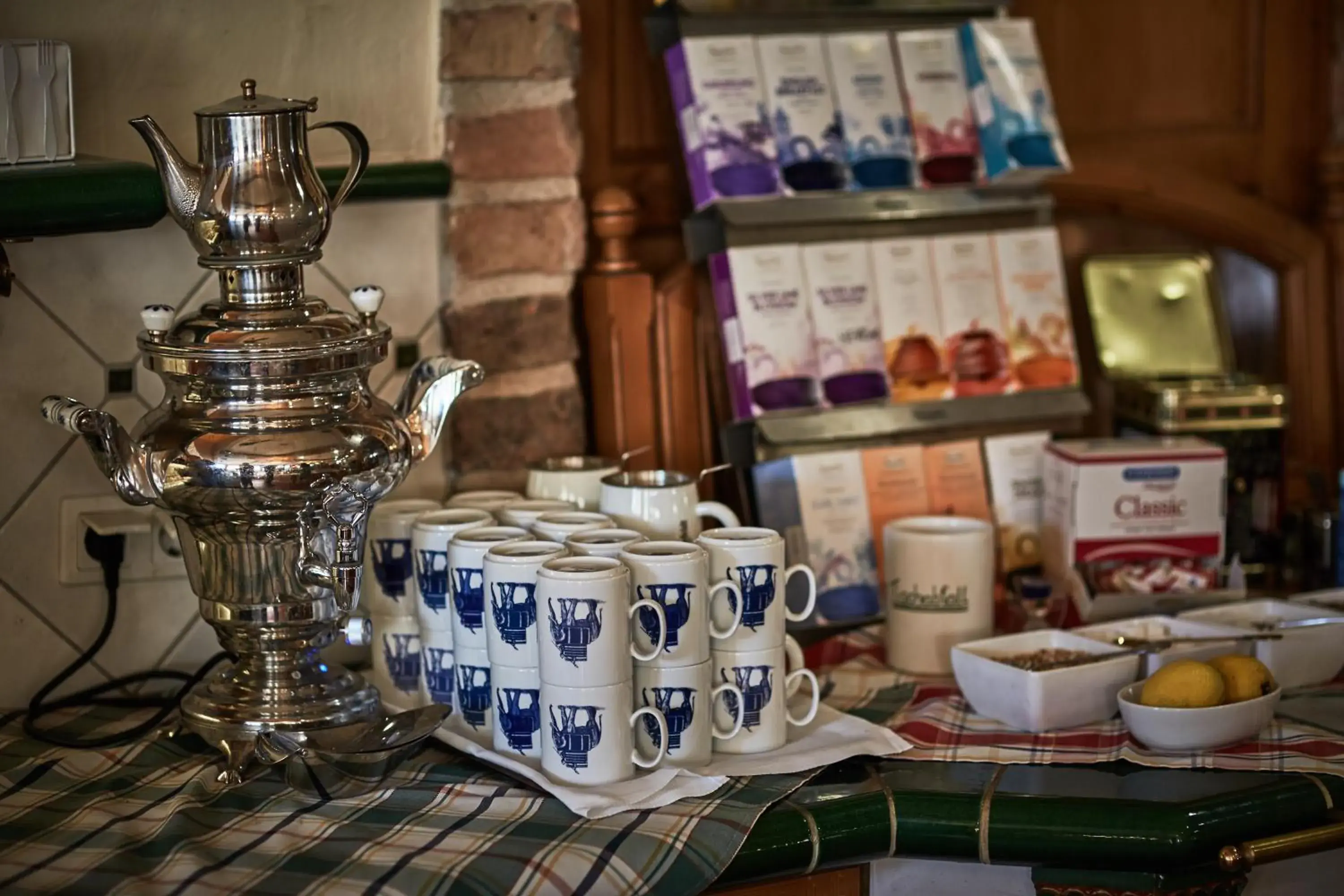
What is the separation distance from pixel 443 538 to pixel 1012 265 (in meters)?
0.79

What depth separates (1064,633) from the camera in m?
1.58

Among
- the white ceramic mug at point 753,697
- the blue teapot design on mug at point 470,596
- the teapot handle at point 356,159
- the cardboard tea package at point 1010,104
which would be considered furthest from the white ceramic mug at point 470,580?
the cardboard tea package at point 1010,104

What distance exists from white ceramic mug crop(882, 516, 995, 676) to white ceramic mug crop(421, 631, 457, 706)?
466mm

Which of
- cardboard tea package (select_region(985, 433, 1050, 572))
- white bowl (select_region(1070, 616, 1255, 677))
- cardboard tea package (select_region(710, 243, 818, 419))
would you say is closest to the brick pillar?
cardboard tea package (select_region(710, 243, 818, 419))

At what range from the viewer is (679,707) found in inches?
52.5

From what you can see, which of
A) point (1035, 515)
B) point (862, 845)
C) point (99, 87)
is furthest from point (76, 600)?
point (1035, 515)

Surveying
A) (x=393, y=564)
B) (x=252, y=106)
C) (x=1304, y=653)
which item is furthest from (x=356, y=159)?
(x=1304, y=653)

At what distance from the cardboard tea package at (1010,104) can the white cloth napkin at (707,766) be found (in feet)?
2.30

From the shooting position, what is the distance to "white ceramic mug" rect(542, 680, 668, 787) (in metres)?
1.29

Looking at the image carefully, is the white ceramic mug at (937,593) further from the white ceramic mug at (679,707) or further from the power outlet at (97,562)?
the power outlet at (97,562)

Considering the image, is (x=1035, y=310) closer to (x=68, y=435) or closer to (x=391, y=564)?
(x=391, y=564)

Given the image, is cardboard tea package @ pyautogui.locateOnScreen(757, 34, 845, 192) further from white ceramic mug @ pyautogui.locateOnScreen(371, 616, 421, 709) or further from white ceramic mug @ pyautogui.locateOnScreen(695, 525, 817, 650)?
white ceramic mug @ pyautogui.locateOnScreen(371, 616, 421, 709)

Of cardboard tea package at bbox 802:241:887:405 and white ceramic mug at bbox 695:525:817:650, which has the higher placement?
cardboard tea package at bbox 802:241:887:405

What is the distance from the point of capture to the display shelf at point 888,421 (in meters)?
1.76
